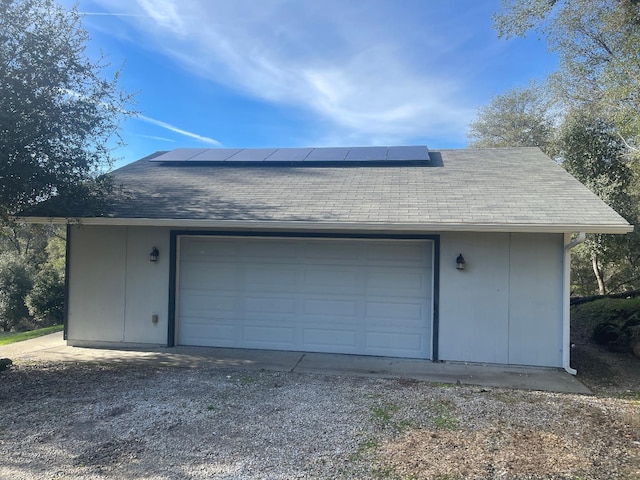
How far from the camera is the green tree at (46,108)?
5.89 m

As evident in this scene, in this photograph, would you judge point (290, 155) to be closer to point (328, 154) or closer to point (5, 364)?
point (328, 154)

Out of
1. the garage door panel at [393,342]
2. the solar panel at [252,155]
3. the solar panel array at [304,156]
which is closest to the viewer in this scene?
the garage door panel at [393,342]

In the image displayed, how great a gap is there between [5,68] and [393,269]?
6.42 metres

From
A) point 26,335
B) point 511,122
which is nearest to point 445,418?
point 26,335

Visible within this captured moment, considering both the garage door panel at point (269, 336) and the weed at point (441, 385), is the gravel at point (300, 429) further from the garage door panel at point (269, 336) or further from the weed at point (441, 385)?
the garage door panel at point (269, 336)

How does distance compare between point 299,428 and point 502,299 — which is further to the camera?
point 502,299

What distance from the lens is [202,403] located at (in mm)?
5105

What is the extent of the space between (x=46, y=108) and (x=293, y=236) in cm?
421

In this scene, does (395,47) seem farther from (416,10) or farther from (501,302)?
(501,302)

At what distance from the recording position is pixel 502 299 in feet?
23.2

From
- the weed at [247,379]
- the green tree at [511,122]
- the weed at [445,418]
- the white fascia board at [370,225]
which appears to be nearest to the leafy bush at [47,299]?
the white fascia board at [370,225]

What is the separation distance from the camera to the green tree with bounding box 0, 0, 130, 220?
19.3 ft

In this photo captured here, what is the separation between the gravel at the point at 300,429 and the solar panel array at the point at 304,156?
559cm

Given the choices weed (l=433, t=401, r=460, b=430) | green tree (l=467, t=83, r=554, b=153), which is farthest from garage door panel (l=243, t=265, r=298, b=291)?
green tree (l=467, t=83, r=554, b=153)
